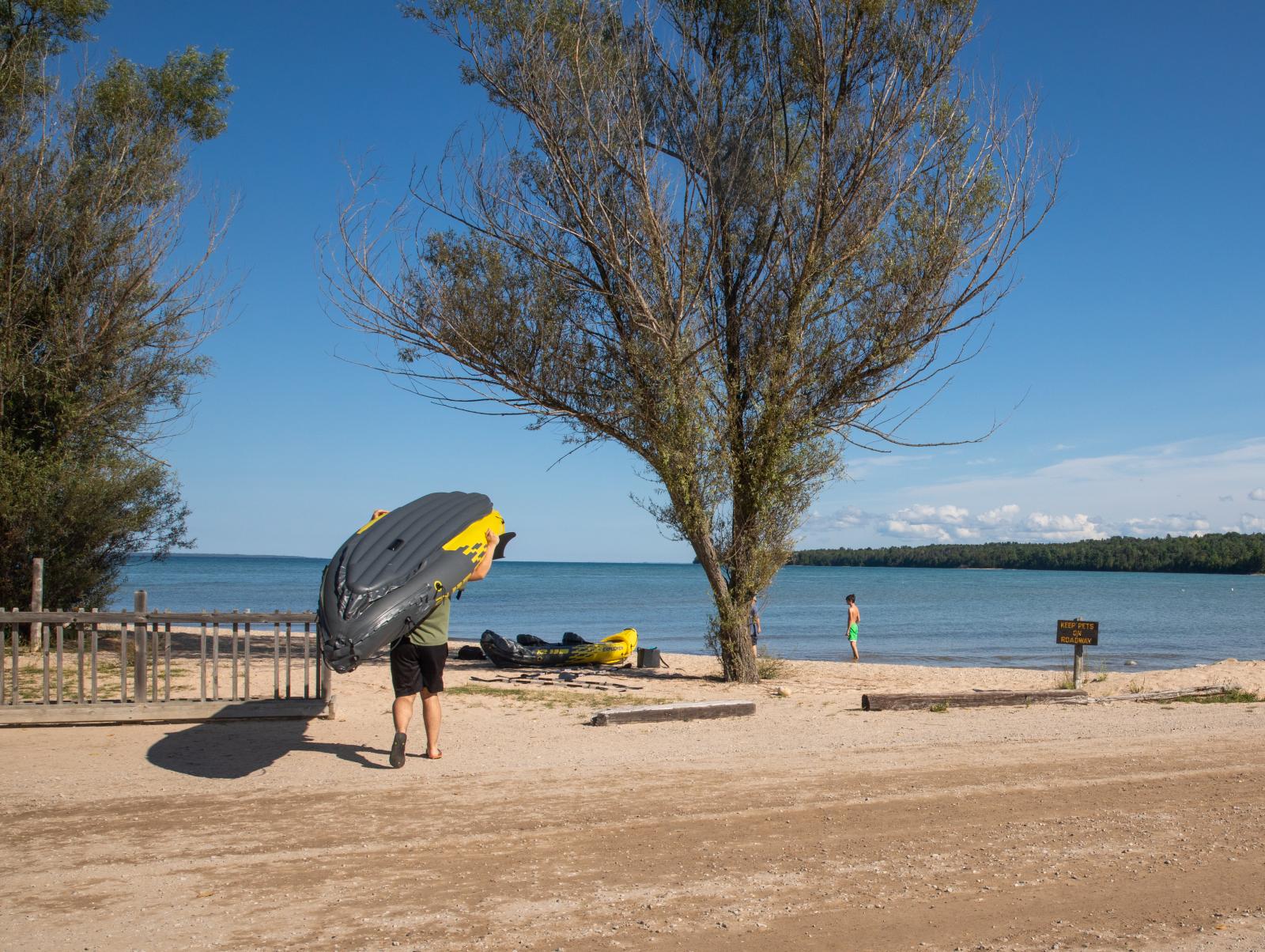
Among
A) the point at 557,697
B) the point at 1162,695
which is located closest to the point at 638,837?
the point at 557,697

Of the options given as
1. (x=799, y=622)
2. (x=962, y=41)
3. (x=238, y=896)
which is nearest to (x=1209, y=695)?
(x=962, y=41)

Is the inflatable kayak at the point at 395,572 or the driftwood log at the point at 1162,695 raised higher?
the inflatable kayak at the point at 395,572

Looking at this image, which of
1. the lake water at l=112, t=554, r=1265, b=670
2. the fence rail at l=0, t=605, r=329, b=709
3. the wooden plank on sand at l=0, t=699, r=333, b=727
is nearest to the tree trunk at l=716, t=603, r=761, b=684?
the lake water at l=112, t=554, r=1265, b=670

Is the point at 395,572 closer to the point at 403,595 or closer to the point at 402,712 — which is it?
the point at 403,595

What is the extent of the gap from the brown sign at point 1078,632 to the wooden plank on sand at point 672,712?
5.74 meters

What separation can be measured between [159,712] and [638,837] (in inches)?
230

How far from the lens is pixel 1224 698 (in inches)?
494

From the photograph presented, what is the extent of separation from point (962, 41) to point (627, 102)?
4.94 m

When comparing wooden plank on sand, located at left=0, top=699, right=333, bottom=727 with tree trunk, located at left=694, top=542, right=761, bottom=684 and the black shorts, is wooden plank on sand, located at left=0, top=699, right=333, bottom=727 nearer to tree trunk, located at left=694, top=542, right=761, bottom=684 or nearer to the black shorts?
the black shorts

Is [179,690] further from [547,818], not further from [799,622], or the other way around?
[799,622]

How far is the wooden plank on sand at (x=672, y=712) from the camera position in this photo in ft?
33.6

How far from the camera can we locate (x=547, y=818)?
253 inches

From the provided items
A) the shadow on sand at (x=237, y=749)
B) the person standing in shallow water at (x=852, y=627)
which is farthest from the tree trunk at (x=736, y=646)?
the person standing in shallow water at (x=852, y=627)

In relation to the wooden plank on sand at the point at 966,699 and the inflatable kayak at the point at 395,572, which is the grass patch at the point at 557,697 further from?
the inflatable kayak at the point at 395,572
